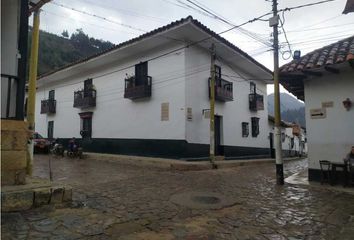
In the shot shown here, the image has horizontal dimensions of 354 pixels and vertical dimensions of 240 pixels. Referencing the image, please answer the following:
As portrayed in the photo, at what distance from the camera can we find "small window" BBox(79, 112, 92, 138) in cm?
2009

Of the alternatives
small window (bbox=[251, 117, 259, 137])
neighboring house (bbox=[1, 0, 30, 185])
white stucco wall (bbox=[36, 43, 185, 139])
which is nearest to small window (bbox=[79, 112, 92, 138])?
white stucco wall (bbox=[36, 43, 185, 139])

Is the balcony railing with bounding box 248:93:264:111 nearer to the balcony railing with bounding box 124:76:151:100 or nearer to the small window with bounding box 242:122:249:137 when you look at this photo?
the small window with bounding box 242:122:249:137

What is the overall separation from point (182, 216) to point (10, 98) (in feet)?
12.7

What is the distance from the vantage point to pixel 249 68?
20312 mm

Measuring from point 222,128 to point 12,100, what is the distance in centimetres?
1321

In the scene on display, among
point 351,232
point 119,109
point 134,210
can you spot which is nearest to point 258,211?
point 351,232

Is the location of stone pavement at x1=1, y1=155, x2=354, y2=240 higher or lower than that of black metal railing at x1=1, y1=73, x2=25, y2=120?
lower

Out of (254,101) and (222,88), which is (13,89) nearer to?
(222,88)

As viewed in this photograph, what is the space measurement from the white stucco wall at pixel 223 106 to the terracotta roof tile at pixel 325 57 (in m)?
5.87

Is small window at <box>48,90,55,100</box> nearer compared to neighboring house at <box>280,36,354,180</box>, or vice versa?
neighboring house at <box>280,36,354,180</box>

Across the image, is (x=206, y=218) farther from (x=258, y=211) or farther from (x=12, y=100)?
(x=12, y=100)

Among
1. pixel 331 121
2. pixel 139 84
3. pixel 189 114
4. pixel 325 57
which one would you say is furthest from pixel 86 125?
pixel 325 57

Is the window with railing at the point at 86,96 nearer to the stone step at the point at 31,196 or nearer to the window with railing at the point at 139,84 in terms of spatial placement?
the window with railing at the point at 139,84

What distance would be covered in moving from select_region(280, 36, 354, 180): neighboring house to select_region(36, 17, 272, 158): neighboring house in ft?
19.2
